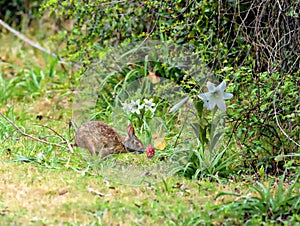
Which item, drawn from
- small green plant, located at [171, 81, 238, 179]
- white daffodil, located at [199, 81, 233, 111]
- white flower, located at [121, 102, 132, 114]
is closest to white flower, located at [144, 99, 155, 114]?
white flower, located at [121, 102, 132, 114]

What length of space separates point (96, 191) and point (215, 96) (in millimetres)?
1073

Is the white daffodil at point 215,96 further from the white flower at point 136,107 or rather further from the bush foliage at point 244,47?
the white flower at point 136,107

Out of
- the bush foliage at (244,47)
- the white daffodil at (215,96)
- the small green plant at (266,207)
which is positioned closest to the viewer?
the small green plant at (266,207)

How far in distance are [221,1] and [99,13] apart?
1542 millimetres

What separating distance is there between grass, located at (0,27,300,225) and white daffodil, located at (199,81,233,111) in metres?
0.40

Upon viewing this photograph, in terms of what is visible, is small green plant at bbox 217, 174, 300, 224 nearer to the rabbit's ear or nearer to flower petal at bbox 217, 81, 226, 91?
flower petal at bbox 217, 81, 226, 91

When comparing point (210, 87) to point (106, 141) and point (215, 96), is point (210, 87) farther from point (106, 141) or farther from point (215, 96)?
point (106, 141)

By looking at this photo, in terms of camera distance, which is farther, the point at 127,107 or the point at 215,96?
the point at 127,107

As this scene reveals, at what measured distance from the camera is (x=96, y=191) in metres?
4.12

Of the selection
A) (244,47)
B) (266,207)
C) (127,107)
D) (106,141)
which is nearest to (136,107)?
(127,107)

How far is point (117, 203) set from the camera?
153 inches

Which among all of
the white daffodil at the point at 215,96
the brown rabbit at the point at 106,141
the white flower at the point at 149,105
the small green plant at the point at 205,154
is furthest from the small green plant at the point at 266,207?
the white flower at the point at 149,105

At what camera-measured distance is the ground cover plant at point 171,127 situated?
3812 millimetres

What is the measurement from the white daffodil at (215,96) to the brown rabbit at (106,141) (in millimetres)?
660
